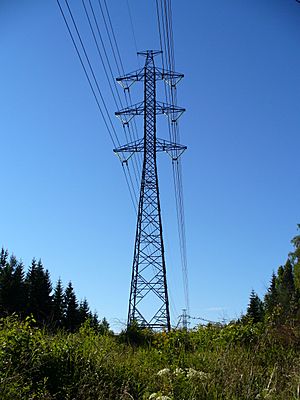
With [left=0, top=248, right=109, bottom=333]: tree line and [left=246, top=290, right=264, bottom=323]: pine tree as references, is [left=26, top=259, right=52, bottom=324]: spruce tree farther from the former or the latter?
[left=246, top=290, right=264, bottom=323]: pine tree

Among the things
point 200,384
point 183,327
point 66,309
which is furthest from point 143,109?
point 66,309

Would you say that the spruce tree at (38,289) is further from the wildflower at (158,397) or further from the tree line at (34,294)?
the wildflower at (158,397)

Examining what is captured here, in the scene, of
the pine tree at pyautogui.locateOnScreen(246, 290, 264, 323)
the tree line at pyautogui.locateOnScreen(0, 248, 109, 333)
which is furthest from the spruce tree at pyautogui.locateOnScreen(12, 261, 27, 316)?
the pine tree at pyautogui.locateOnScreen(246, 290, 264, 323)

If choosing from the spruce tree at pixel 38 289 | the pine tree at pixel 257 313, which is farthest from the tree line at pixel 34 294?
the pine tree at pixel 257 313

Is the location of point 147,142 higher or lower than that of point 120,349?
higher

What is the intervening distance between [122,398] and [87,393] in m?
0.33

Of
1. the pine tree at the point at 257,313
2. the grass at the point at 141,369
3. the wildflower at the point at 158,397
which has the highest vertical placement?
the pine tree at the point at 257,313

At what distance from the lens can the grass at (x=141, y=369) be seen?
14.0 feet

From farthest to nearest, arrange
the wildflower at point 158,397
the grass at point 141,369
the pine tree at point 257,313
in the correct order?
1. the pine tree at point 257,313
2. the grass at point 141,369
3. the wildflower at point 158,397

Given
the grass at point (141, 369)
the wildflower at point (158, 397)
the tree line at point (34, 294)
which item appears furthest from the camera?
the tree line at point (34, 294)

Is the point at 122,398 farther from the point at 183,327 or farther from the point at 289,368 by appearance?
the point at 183,327

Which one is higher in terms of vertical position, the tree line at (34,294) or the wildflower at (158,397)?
the tree line at (34,294)

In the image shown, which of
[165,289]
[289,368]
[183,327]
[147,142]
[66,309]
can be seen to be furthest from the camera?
[66,309]

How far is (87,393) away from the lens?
4.29 metres
